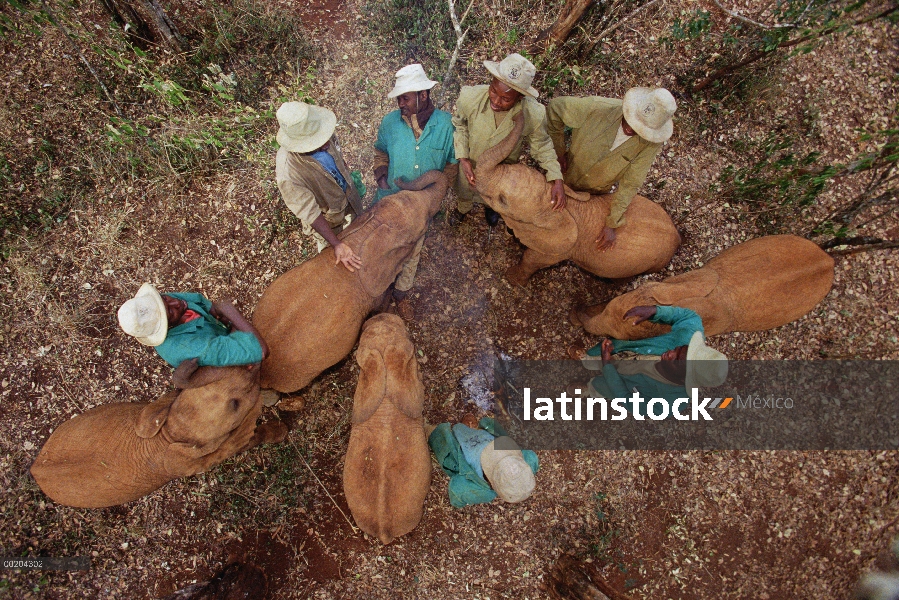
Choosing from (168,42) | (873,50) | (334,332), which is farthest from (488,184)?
(873,50)

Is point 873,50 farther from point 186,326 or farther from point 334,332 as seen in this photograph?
point 186,326

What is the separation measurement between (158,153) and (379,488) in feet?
17.6

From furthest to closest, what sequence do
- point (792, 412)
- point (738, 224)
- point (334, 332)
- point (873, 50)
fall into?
1. point (873, 50)
2. point (738, 224)
3. point (792, 412)
4. point (334, 332)

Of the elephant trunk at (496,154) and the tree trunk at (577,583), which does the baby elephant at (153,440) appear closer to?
the elephant trunk at (496,154)

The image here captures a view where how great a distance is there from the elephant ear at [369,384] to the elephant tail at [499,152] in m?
2.02

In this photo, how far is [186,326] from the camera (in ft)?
13.4

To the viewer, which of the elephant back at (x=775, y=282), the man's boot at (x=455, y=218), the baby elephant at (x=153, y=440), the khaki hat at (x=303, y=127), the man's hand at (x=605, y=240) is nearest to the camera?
the khaki hat at (x=303, y=127)

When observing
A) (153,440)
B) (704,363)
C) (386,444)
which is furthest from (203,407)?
(704,363)

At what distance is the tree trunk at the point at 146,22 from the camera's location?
19.4 ft

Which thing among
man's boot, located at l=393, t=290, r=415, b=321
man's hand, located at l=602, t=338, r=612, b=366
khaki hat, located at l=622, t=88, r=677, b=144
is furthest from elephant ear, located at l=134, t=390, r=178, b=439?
khaki hat, located at l=622, t=88, r=677, b=144

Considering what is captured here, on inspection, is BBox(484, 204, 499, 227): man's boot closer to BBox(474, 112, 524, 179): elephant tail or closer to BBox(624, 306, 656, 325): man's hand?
BBox(474, 112, 524, 179): elephant tail

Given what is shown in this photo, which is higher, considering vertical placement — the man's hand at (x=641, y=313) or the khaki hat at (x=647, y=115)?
the khaki hat at (x=647, y=115)

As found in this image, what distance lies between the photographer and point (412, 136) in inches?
185
